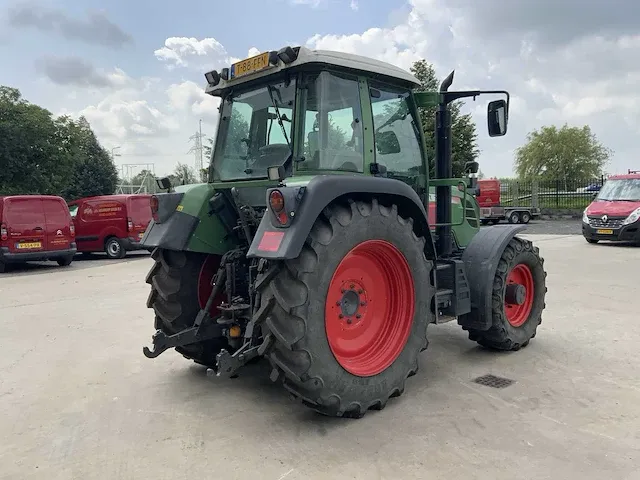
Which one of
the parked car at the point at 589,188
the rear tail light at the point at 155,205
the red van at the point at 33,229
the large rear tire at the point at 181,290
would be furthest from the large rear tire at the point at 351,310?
the parked car at the point at 589,188

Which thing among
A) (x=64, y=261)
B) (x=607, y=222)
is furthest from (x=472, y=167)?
(x=64, y=261)

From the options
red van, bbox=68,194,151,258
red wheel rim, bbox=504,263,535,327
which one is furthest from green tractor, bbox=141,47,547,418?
red van, bbox=68,194,151,258

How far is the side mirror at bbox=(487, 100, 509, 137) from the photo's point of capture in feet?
15.9

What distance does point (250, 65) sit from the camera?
164 inches

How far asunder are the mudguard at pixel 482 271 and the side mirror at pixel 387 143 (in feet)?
4.01

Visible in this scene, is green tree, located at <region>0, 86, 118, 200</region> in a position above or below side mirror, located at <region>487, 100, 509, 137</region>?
above

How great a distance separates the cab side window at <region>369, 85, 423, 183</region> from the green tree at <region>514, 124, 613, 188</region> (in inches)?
1615

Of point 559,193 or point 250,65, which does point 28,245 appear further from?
point 559,193

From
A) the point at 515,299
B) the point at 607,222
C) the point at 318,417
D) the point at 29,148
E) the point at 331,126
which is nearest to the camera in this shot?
the point at 318,417

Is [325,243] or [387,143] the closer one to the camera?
[325,243]

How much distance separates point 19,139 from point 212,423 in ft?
66.4

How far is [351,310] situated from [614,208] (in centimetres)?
1378

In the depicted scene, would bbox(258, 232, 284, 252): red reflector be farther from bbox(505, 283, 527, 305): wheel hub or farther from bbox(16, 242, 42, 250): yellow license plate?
bbox(16, 242, 42, 250): yellow license plate

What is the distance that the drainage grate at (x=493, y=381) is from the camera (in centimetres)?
430
